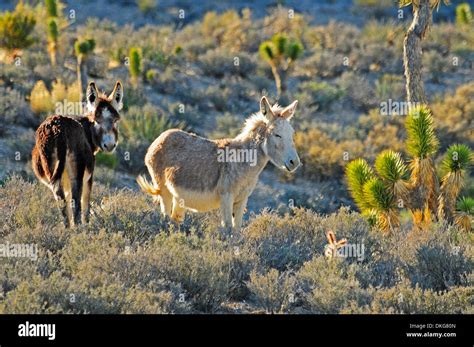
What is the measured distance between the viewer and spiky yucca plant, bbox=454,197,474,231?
1537 cm

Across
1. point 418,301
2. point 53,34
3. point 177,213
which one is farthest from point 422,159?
point 53,34

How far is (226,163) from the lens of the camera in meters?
12.3

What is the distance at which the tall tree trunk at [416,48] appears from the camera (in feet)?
52.7

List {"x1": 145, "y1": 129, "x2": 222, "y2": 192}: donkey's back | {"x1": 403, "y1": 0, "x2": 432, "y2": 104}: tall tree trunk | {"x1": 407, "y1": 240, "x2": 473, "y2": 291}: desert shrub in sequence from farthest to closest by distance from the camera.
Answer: {"x1": 403, "y1": 0, "x2": 432, "y2": 104}: tall tree trunk, {"x1": 145, "y1": 129, "x2": 222, "y2": 192}: donkey's back, {"x1": 407, "y1": 240, "x2": 473, "y2": 291}: desert shrub

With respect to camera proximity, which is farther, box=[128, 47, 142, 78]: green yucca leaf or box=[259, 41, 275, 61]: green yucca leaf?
box=[259, 41, 275, 61]: green yucca leaf

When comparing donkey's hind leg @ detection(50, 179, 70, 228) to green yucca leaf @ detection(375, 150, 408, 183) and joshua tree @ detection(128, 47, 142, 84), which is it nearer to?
green yucca leaf @ detection(375, 150, 408, 183)

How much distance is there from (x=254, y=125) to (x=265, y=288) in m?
2.88

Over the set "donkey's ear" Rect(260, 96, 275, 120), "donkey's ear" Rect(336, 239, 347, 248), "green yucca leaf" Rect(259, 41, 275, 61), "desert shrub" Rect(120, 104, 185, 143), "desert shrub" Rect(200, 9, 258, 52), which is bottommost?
"donkey's ear" Rect(336, 239, 347, 248)

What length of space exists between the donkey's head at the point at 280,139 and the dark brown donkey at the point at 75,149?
6.17 feet

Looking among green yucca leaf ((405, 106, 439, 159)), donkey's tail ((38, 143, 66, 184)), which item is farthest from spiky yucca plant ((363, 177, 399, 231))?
donkey's tail ((38, 143, 66, 184))

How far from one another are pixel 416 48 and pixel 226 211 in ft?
18.8

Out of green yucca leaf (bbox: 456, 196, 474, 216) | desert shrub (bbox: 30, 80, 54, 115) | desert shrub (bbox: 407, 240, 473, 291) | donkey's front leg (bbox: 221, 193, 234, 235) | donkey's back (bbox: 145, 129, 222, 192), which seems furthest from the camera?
desert shrub (bbox: 30, 80, 54, 115)

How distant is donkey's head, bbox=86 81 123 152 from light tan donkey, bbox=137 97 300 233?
1260mm

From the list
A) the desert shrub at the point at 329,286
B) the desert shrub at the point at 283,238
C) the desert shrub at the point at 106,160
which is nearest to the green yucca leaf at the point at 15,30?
the desert shrub at the point at 106,160
